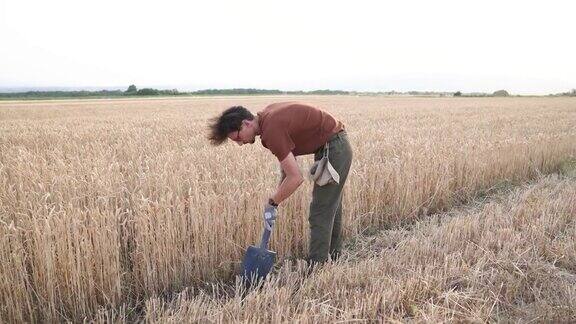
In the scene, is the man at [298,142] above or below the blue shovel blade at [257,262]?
above

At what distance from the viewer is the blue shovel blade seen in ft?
11.7

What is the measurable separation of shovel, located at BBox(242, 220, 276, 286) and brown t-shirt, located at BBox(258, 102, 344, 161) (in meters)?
0.74

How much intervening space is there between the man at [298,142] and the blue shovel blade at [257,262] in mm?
281

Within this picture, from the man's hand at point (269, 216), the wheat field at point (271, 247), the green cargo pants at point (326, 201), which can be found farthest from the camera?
the green cargo pants at point (326, 201)

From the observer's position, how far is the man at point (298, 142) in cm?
335

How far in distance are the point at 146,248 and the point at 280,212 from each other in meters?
1.40

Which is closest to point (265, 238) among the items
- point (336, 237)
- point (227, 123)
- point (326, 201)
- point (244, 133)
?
point (326, 201)

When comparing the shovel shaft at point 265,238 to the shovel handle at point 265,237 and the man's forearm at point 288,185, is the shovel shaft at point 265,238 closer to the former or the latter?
the shovel handle at point 265,237

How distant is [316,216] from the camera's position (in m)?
4.03

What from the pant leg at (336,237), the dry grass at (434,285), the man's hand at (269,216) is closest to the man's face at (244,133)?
the man's hand at (269,216)

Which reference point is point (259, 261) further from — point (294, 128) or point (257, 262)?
point (294, 128)

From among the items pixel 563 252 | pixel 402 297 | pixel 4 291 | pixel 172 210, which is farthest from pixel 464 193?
pixel 4 291

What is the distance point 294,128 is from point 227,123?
22.2 inches

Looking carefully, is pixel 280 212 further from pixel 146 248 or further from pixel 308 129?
pixel 146 248
